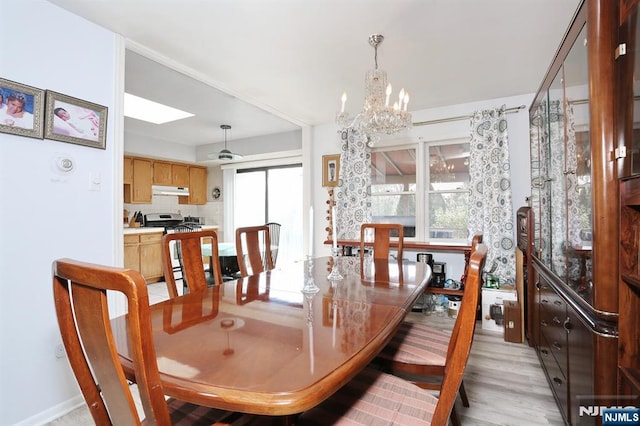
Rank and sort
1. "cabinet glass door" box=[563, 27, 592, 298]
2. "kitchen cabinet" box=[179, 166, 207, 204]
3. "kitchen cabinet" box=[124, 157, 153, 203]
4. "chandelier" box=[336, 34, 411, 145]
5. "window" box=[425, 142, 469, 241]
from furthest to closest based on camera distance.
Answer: "kitchen cabinet" box=[179, 166, 207, 204]
"kitchen cabinet" box=[124, 157, 153, 203]
"window" box=[425, 142, 469, 241]
"chandelier" box=[336, 34, 411, 145]
"cabinet glass door" box=[563, 27, 592, 298]

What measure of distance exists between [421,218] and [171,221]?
464 centimetres

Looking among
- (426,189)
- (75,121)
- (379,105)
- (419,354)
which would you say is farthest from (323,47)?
(426,189)

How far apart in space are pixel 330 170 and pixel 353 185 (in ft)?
1.63

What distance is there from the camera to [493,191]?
3320 millimetres

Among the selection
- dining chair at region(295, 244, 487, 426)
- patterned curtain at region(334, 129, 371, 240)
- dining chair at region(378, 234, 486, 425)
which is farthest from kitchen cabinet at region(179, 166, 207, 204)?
dining chair at region(295, 244, 487, 426)

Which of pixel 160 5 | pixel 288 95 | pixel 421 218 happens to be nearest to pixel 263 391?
pixel 160 5

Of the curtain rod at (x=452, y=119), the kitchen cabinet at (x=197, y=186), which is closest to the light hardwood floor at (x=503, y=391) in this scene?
the curtain rod at (x=452, y=119)

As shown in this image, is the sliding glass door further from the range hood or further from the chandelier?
the chandelier

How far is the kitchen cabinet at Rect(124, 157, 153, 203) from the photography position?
516 cm

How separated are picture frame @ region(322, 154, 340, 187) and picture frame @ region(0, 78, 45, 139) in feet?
10.3

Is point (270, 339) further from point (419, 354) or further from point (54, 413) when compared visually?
point (54, 413)

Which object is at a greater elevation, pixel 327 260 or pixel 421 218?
pixel 421 218

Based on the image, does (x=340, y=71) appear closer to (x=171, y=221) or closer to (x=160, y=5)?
(x=160, y=5)

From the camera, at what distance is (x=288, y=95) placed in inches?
129
